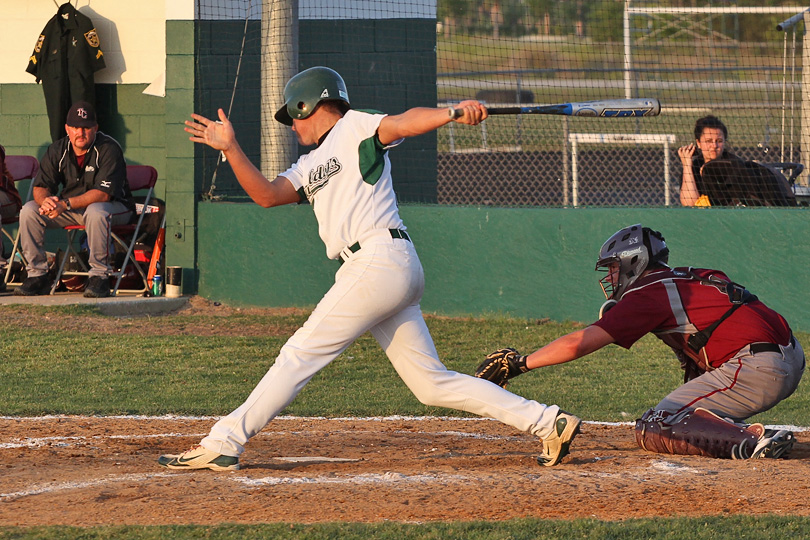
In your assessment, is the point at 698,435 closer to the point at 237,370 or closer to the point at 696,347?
the point at 696,347

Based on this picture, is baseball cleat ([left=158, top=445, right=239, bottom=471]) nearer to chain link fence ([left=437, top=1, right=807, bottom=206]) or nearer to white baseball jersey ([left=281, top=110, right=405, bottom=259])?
white baseball jersey ([left=281, top=110, right=405, bottom=259])

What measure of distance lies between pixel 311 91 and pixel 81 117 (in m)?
5.84

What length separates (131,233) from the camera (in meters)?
10.5

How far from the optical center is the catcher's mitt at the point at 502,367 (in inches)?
195

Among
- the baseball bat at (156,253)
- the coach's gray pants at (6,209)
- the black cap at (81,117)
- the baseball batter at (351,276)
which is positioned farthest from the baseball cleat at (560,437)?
the coach's gray pants at (6,209)

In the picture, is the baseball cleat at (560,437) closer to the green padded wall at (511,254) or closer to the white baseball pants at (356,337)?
the white baseball pants at (356,337)

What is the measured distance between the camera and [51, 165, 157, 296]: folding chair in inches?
400

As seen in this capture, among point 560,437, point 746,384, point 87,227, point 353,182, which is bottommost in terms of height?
point 560,437

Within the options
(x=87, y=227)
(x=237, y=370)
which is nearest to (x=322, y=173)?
(x=237, y=370)

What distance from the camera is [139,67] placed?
1097 cm

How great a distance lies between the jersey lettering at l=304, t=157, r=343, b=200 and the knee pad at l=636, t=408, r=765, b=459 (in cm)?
195

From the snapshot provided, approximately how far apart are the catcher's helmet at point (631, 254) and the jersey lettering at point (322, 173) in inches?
56.2

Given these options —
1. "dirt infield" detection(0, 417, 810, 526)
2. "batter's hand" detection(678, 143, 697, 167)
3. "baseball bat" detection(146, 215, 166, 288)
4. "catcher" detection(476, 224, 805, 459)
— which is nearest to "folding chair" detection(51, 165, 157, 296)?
"baseball bat" detection(146, 215, 166, 288)

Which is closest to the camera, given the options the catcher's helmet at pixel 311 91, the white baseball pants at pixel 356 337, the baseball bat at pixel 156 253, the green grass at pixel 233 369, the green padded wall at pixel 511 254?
the white baseball pants at pixel 356 337
